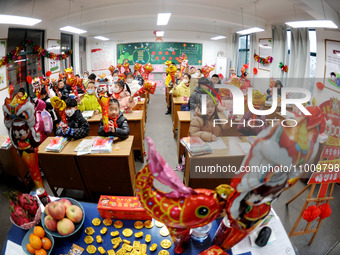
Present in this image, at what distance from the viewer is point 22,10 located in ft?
17.1

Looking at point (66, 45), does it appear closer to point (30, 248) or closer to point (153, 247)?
point (30, 248)

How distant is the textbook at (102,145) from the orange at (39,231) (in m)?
1.12

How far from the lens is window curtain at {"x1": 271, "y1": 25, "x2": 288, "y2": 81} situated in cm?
701

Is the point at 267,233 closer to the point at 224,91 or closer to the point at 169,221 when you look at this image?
the point at 169,221

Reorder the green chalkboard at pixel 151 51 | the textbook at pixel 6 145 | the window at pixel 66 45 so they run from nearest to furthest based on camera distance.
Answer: the textbook at pixel 6 145 → the window at pixel 66 45 → the green chalkboard at pixel 151 51

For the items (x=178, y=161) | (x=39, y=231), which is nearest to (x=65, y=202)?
(x=39, y=231)

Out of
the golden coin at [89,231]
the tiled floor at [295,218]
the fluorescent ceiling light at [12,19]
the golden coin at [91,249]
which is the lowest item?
the tiled floor at [295,218]

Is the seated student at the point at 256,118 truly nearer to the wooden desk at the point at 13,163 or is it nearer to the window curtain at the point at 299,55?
the wooden desk at the point at 13,163

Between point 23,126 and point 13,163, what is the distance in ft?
4.17

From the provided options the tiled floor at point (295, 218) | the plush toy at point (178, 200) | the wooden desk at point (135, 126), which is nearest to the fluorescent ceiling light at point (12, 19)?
the wooden desk at point (135, 126)

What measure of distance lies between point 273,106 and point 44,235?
6.52 feet

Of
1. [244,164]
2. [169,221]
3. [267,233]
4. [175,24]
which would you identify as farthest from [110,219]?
[175,24]

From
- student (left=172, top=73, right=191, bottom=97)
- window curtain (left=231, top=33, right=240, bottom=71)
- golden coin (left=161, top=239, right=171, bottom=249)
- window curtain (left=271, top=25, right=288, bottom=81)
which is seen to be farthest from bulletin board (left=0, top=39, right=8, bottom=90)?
window curtain (left=231, top=33, right=240, bottom=71)

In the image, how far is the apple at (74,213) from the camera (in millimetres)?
1804
